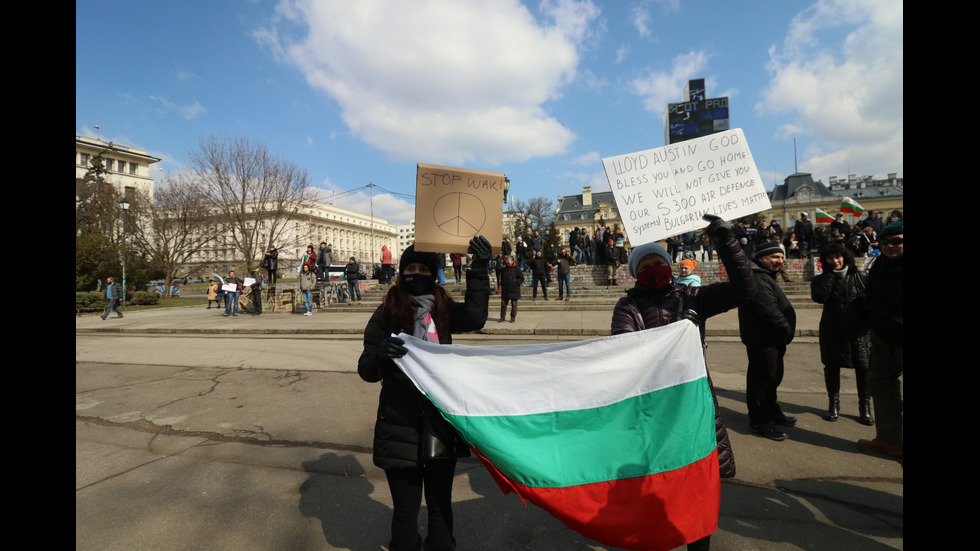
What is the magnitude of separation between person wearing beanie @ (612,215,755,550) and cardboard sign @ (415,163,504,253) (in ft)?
2.73

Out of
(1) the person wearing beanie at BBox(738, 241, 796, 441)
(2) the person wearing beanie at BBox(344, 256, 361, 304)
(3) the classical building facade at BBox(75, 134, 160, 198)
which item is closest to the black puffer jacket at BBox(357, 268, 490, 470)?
(1) the person wearing beanie at BBox(738, 241, 796, 441)

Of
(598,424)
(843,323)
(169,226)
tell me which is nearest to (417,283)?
(598,424)

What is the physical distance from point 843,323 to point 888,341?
832 mm

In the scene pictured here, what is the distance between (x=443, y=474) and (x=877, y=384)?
3.86 m

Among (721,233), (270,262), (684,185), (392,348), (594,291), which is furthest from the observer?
(594,291)

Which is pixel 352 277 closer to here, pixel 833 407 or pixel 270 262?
pixel 270 262

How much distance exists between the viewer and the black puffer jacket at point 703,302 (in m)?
2.21

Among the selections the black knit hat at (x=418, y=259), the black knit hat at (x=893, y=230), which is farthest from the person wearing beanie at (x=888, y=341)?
the black knit hat at (x=418, y=259)

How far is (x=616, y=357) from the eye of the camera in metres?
2.12

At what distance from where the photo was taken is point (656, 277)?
90.9 inches

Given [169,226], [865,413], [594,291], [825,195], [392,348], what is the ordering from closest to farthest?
[392,348] < [865,413] < [594,291] < [169,226] < [825,195]

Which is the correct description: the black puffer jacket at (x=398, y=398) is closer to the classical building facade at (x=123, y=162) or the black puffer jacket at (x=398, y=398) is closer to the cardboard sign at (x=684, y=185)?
the cardboard sign at (x=684, y=185)
